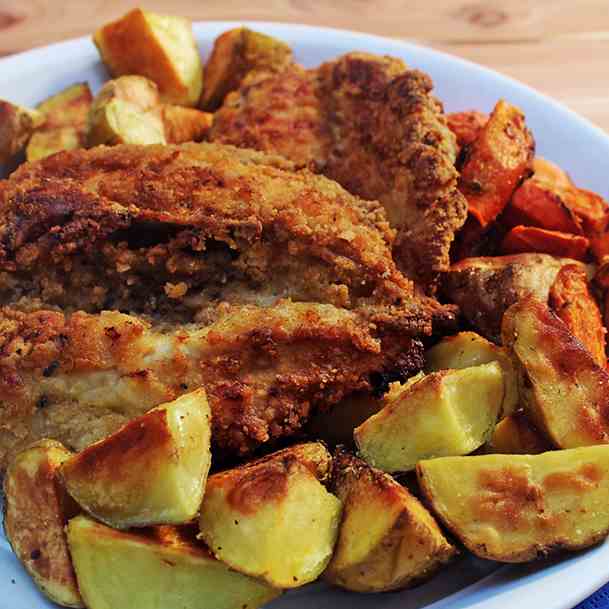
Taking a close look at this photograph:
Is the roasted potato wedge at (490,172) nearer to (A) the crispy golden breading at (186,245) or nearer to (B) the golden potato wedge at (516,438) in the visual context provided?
(A) the crispy golden breading at (186,245)

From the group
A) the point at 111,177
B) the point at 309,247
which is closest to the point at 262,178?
the point at 309,247

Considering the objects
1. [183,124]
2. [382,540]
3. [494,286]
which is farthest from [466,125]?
[382,540]

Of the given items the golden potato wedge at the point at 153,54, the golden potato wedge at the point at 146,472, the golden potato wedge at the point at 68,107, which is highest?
the golden potato wedge at the point at 153,54

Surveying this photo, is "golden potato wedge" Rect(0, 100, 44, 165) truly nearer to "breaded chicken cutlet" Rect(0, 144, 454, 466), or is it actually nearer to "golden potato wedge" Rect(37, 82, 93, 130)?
"golden potato wedge" Rect(37, 82, 93, 130)

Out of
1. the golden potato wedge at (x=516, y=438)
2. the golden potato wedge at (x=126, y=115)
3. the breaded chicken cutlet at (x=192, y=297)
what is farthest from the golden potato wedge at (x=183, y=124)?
the golden potato wedge at (x=516, y=438)

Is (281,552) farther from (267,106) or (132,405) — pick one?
(267,106)

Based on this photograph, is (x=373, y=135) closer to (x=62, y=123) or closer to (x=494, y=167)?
(x=494, y=167)
